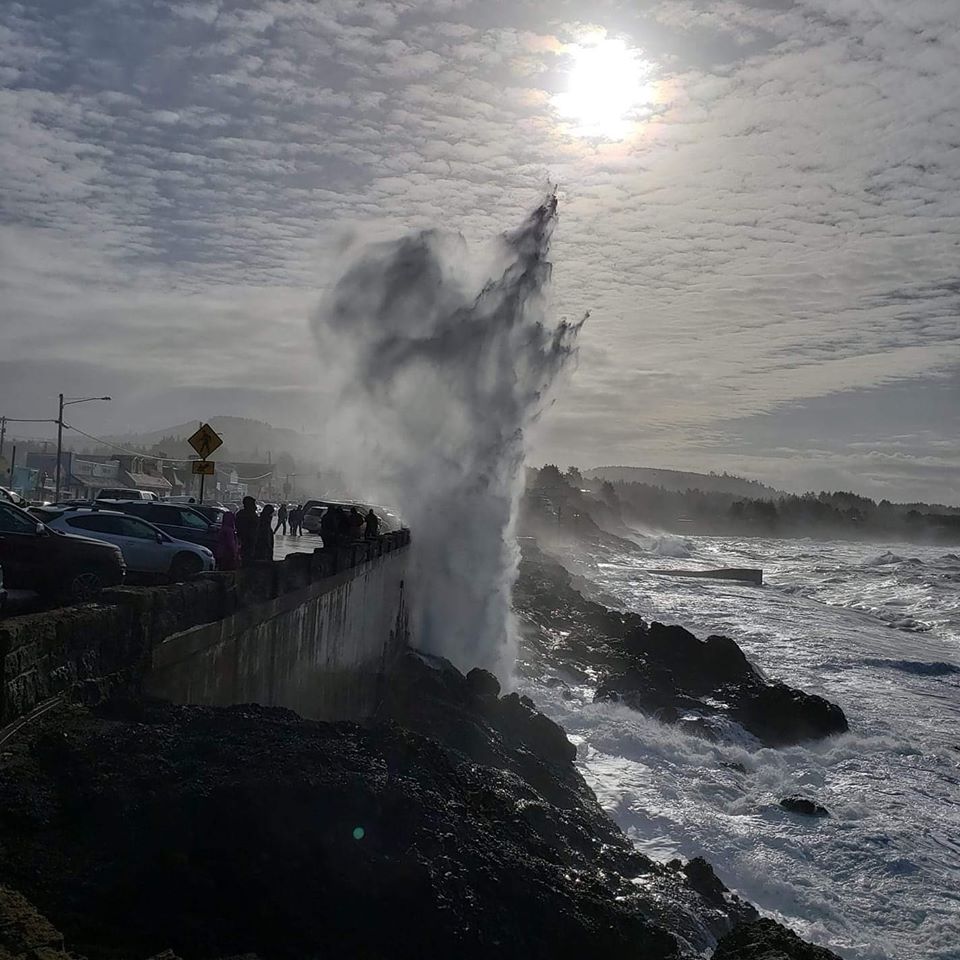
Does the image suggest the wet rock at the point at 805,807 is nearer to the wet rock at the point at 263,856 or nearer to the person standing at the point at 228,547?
the wet rock at the point at 263,856

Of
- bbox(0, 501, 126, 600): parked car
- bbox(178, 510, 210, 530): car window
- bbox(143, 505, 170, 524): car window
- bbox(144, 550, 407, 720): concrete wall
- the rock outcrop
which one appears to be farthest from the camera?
bbox(178, 510, 210, 530): car window

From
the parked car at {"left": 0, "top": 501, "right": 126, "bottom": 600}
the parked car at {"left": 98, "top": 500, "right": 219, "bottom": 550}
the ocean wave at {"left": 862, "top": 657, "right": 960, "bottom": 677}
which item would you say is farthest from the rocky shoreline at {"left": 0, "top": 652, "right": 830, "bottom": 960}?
the ocean wave at {"left": 862, "top": 657, "right": 960, "bottom": 677}

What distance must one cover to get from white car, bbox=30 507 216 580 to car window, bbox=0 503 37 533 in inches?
131

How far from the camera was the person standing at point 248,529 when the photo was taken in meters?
14.9

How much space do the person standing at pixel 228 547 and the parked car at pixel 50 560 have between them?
2135 millimetres

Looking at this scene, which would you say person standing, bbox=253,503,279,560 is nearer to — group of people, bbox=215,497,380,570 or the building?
group of people, bbox=215,497,380,570

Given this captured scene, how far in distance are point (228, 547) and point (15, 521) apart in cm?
314

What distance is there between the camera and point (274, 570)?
9.83 m

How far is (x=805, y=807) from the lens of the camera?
14305 mm

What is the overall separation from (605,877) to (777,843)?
5.35 meters

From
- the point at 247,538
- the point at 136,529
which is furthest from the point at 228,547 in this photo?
the point at 136,529

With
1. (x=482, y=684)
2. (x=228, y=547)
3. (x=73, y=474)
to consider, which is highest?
(x=73, y=474)

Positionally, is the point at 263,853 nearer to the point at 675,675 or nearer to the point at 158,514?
the point at 158,514

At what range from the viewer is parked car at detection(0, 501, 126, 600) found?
11805mm
